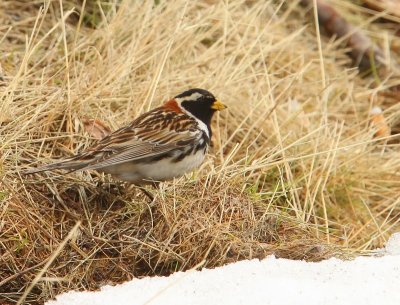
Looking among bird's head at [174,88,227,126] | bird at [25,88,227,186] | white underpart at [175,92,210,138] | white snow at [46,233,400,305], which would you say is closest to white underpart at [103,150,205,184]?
bird at [25,88,227,186]

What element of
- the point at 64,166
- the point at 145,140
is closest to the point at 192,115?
the point at 145,140

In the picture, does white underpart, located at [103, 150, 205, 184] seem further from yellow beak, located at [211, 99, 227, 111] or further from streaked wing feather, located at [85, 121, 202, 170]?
yellow beak, located at [211, 99, 227, 111]

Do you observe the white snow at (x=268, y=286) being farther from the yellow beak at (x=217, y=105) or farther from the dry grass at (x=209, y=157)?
the yellow beak at (x=217, y=105)

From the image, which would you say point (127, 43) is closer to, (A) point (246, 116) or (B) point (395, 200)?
(A) point (246, 116)

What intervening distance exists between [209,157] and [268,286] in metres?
2.08

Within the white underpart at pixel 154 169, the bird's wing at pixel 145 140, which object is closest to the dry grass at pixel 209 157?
the white underpart at pixel 154 169

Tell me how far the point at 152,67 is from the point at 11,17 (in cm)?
132

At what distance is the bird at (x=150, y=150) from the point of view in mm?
5035

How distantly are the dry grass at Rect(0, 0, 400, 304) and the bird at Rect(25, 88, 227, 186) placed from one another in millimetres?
139

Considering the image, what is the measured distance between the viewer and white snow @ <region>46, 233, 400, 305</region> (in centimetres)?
408

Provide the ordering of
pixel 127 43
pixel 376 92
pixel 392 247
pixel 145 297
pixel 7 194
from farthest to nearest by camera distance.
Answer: pixel 376 92 < pixel 127 43 < pixel 392 247 < pixel 7 194 < pixel 145 297

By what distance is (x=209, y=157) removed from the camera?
6176 millimetres

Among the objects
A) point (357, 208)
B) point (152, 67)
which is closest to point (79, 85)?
point (152, 67)

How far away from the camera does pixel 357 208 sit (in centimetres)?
634
